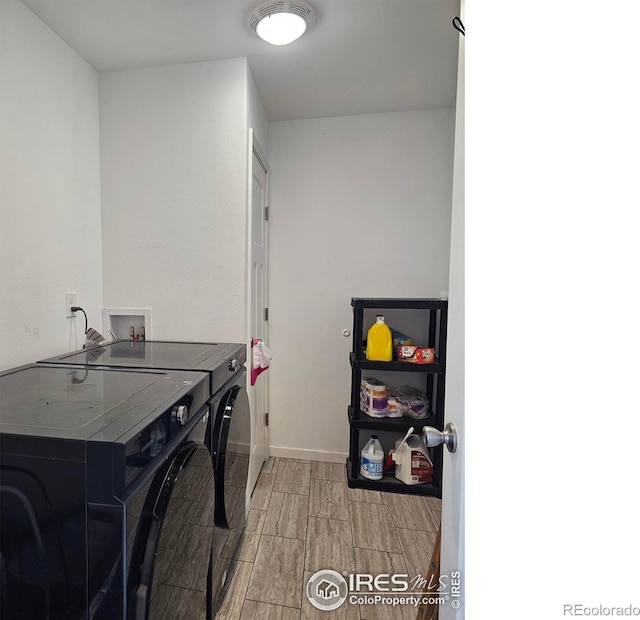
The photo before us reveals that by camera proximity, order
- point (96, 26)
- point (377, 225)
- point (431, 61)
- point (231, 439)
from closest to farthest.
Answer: point (231, 439) < point (96, 26) < point (431, 61) < point (377, 225)

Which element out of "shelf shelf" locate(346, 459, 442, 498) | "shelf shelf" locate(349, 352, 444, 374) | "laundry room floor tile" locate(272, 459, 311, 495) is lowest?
"laundry room floor tile" locate(272, 459, 311, 495)

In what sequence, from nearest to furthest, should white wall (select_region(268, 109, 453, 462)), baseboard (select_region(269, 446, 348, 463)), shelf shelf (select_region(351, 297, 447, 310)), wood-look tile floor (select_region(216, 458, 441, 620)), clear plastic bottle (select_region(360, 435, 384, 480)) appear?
wood-look tile floor (select_region(216, 458, 441, 620)) < shelf shelf (select_region(351, 297, 447, 310)) < clear plastic bottle (select_region(360, 435, 384, 480)) < white wall (select_region(268, 109, 453, 462)) < baseboard (select_region(269, 446, 348, 463))

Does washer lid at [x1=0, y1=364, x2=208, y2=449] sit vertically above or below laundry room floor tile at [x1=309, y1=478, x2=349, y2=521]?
above

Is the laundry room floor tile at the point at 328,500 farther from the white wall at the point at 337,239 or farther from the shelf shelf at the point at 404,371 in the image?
the white wall at the point at 337,239

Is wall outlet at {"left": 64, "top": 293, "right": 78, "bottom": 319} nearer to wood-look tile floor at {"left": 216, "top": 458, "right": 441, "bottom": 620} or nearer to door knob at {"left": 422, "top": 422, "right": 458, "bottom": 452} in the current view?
wood-look tile floor at {"left": 216, "top": 458, "right": 441, "bottom": 620}

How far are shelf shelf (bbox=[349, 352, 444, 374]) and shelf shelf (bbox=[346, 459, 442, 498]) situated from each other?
71 cm

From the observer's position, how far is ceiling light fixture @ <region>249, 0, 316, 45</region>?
1.34 meters

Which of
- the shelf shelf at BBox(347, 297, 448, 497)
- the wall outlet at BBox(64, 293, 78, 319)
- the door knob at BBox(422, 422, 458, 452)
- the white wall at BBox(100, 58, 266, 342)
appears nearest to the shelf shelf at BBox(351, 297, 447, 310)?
the shelf shelf at BBox(347, 297, 448, 497)

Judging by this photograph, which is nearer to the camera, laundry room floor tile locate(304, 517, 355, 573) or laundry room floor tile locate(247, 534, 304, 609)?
laundry room floor tile locate(247, 534, 304, 609)

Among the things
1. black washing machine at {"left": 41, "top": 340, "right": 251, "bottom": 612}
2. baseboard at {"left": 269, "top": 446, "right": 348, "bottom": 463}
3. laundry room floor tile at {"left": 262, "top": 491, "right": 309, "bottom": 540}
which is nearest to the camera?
black washing machine at {"left": 41, "top": 340, "right": 251, "bottom": 612}
